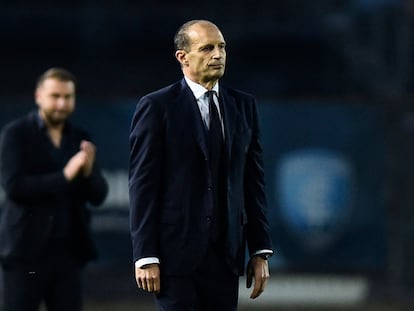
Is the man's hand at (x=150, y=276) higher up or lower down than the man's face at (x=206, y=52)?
lower down

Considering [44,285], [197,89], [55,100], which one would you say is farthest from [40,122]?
[197,89]

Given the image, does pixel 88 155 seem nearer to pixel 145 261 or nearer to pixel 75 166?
pixel 75 166

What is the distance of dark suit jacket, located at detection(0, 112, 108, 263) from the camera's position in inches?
283

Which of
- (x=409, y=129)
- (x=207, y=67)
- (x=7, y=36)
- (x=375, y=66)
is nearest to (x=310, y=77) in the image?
(x=375, y=66)

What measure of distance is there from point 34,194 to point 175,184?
1831 mm

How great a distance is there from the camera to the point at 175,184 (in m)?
5.52

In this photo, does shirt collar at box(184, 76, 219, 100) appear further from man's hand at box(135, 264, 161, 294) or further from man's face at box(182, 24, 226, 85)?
man's hand at box(135, 264, 161, 294)

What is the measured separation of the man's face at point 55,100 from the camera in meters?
7.32

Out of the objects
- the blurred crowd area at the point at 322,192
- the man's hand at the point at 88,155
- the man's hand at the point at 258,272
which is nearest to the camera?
the man's hand at the point at 258,272

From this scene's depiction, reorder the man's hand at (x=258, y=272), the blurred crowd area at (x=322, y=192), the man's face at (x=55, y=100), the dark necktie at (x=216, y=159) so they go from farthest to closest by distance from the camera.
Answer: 1. the blurred crowd area at (x=322, y=192)
2. the man's face at (x=55, y=100)
3. the man's hand at (x=258, y=272)
4. the dark necktie at (x=216, y=159)

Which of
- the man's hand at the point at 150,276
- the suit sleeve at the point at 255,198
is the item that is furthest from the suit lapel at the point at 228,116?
the man's hand at the point at 150,276

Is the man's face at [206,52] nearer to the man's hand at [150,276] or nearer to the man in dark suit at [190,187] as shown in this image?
the man in dark suit at [190,187]

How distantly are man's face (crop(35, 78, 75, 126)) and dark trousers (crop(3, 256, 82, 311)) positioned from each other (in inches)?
30.0

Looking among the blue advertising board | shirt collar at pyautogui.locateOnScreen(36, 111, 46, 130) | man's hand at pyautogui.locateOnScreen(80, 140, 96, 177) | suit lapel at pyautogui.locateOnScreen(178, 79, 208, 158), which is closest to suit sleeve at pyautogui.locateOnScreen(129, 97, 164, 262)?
suit lapel at pyautogui.locateOnScreen(178, 79, 208, 158)
